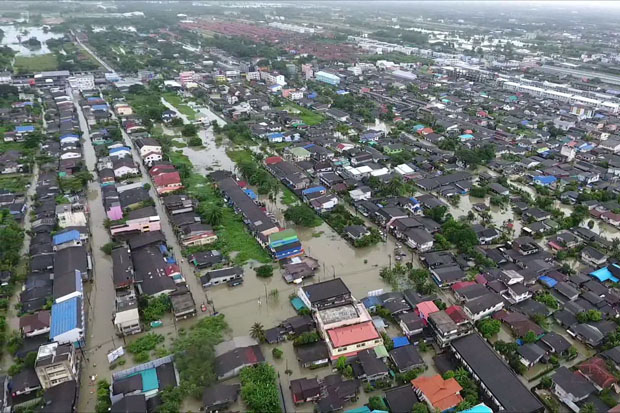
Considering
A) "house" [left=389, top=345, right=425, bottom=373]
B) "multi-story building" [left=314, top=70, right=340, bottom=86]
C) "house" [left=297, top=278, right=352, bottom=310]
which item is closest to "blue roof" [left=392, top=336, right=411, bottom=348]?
"house" [left=389, top=345, right=425, bottom=373]

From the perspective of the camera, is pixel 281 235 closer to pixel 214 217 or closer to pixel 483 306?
pixel 214 217

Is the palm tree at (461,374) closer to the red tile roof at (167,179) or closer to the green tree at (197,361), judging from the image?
the green tree at (197,361)

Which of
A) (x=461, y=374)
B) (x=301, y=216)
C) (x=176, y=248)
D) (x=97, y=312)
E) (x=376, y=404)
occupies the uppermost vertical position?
(x=301, y=216)

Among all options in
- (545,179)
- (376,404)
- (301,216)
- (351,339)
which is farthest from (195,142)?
(376,404)

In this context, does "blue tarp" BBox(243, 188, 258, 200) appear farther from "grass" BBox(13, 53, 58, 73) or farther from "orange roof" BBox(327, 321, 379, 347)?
"grass" BBox(13, 53, 58, 73)

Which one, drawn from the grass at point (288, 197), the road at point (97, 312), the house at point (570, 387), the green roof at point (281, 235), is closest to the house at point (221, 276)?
the green roof at point (281, 235)

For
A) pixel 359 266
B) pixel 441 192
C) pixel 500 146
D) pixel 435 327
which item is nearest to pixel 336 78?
pixel 500 146

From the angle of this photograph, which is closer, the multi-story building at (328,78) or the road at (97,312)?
the road at (97,312)
